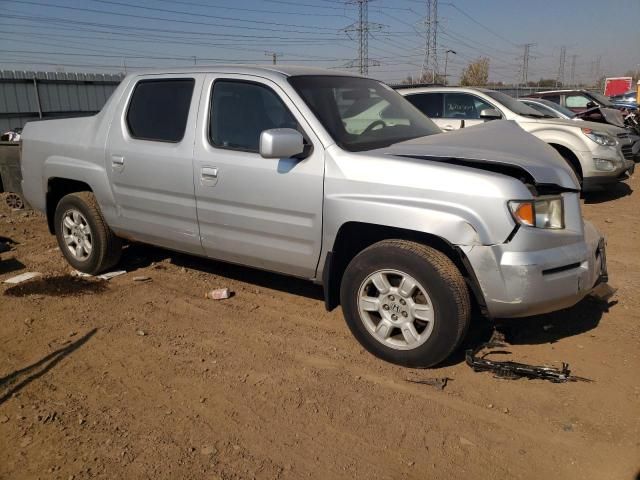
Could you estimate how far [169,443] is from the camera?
108 inches

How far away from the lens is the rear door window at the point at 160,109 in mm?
4289

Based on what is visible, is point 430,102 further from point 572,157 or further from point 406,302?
point 406,302

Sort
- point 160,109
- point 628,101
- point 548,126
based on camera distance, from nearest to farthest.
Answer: point 160,109, point 548,126, point 628,101

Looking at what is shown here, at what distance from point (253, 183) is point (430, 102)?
6.06 meters

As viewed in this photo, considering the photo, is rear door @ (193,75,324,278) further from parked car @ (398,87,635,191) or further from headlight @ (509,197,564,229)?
parked car @ (398,87,635,191)

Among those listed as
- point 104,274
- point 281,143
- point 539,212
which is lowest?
point 104,274

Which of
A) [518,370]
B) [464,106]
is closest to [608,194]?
[464,106]

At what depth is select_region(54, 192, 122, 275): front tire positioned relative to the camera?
502 centimetres

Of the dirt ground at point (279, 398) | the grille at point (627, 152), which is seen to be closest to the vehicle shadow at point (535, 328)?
the dirt ground at point (279, 398)

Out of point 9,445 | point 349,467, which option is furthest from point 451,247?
point 9,445

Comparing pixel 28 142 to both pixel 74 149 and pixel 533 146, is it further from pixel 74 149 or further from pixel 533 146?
pixel 533 146

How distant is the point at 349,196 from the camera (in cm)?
340

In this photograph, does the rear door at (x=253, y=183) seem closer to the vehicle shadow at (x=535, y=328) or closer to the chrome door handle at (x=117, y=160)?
the chrome door handle at (x=117, y=160)

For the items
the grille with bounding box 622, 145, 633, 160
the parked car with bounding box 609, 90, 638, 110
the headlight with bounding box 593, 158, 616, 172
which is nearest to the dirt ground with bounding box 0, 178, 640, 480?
the headlight with bounding box 593, 158, 616, 172
